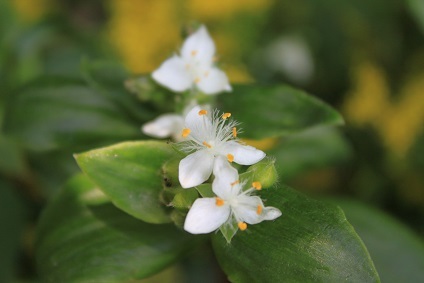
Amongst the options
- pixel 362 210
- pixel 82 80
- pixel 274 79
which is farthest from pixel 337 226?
pixel 274 79

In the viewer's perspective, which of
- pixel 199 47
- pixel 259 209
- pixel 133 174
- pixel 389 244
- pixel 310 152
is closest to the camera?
pixel 259 209

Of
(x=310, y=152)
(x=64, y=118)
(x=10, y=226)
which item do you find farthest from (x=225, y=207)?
(x=10, y=226)

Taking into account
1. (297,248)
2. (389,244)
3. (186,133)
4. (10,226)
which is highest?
(186,133)

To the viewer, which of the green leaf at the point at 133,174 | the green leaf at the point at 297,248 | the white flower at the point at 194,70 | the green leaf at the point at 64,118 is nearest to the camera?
the green leaf at the point at 297,248

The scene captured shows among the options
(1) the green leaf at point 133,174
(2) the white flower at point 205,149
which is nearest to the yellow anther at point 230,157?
(2) the white flower at point 205,149

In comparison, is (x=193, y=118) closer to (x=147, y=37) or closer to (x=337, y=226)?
(x=337, y=226)

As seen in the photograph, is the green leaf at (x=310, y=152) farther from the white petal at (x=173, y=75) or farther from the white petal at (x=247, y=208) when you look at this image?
the white petal at (x=247, y=208)

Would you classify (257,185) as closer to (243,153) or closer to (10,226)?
(243,153)

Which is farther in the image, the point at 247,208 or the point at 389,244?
the point at 389,244
